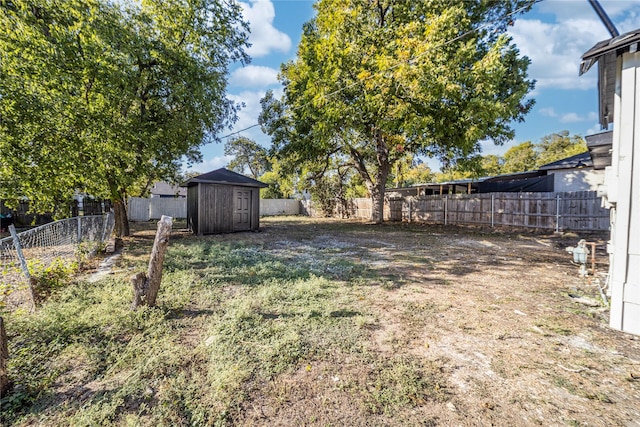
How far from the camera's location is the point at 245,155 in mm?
33125

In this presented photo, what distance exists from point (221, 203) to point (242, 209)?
1.01m

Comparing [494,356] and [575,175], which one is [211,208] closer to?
[494,356]

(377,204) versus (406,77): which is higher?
(406,77)

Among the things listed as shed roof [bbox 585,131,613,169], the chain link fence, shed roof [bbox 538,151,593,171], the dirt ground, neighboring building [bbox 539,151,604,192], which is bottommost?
the dirt ground

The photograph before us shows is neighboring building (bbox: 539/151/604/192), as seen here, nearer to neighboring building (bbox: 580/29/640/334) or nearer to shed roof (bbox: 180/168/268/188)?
neighboring building (bbox: 580/29/640/334)

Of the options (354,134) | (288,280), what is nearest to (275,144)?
(354,134)

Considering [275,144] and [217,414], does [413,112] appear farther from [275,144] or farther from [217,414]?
[217,414]

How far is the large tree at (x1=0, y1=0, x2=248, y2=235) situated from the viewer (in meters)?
5.25

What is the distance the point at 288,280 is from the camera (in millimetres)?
4402

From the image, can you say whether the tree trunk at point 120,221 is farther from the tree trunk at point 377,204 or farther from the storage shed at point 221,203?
the tree trunk at point 377,204

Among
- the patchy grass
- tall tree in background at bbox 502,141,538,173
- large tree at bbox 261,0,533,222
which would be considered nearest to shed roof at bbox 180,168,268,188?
large tree at bbox 261,0,533,222

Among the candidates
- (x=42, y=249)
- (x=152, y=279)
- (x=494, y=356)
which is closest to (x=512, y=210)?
(x=494, y=356)

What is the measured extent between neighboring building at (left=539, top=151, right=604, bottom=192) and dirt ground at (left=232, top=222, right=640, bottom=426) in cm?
960

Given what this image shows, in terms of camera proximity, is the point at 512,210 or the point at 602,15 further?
the point at 512,210
